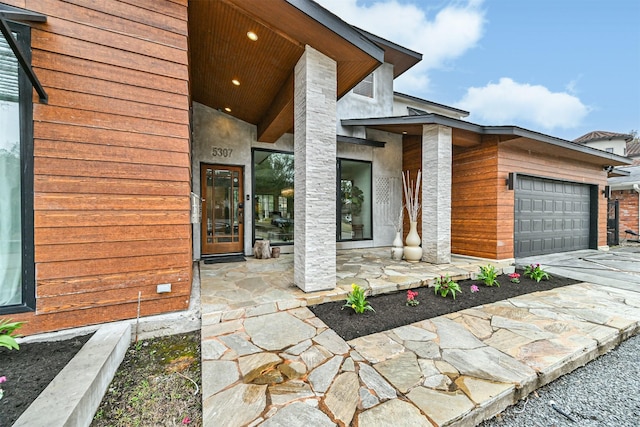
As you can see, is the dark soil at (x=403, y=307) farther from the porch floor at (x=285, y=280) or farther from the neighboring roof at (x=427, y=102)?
the neighboring roof at (x=427, y=102)

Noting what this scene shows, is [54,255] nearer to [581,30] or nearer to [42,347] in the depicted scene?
[42,347]

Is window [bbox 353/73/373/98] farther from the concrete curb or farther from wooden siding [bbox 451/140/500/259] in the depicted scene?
the concrete curb

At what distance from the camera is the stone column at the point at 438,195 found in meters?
5.01

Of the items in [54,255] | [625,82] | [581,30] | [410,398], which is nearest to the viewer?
[410,398]

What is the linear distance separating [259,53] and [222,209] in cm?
319

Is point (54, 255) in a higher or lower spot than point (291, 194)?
lower

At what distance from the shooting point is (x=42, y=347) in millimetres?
2025

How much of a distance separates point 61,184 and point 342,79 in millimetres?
3474

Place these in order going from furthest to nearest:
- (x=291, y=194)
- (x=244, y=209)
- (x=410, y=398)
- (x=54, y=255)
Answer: (x=291, y=194)
(x=244, y=209)
(x=54, y=255)
(x=410, y=398)

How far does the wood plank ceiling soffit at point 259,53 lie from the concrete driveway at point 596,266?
5.03 meters

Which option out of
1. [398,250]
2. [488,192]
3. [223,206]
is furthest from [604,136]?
[223,206]

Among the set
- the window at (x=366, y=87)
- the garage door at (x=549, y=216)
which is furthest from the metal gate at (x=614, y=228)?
the window at (x=366, y=87)

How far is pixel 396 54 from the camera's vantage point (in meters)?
6.80

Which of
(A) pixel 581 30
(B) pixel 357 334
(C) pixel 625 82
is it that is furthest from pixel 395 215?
(C) pixel 625 82
